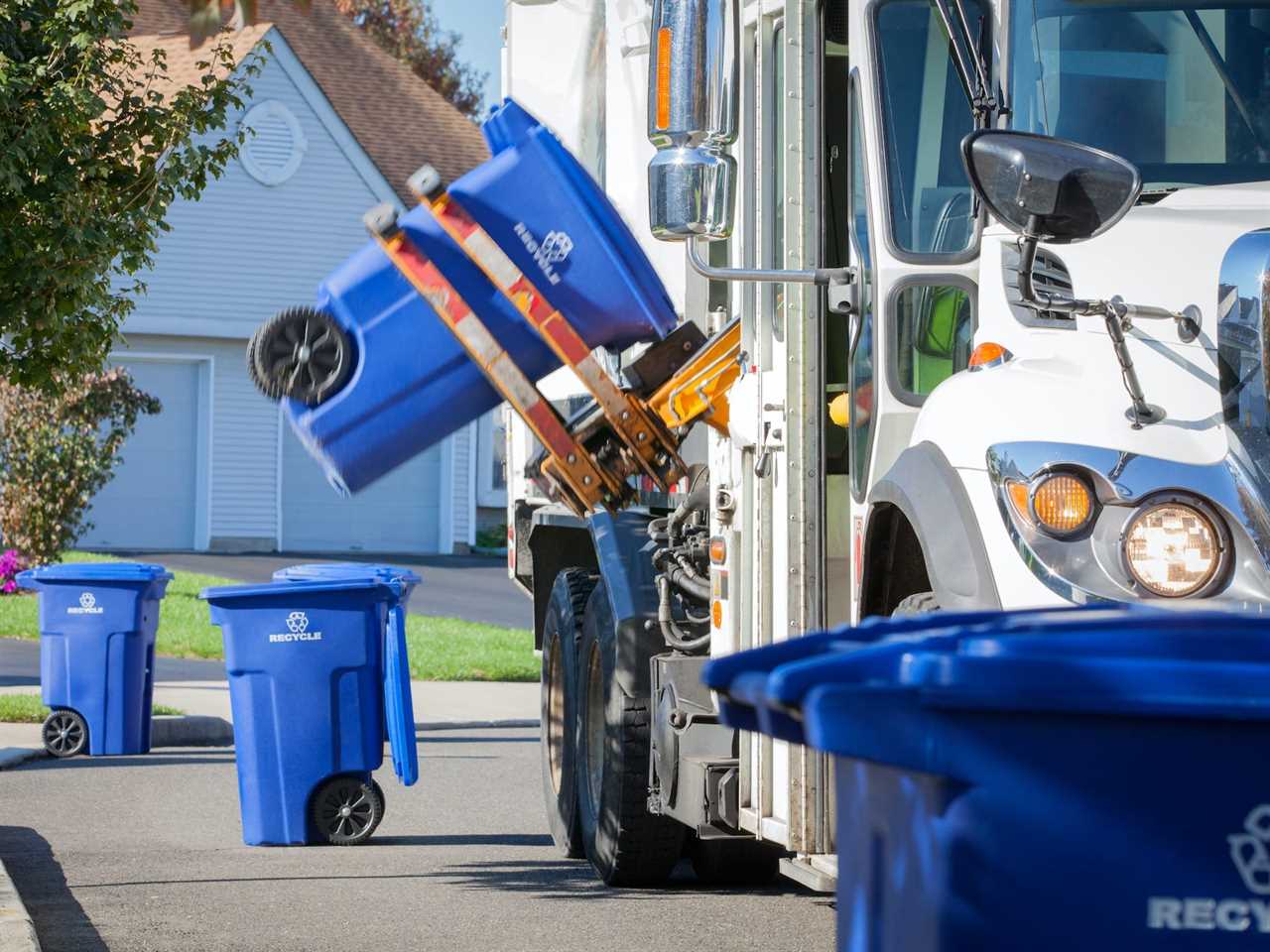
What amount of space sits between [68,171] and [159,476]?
71.7 feet

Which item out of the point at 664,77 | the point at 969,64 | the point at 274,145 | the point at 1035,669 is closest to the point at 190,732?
the point at 664,77

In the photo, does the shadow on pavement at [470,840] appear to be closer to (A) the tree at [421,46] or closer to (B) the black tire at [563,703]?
(B) the black tire at [563,703]

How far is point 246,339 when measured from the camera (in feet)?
96.6

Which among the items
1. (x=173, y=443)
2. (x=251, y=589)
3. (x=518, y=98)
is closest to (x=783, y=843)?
(x=251, y=589)

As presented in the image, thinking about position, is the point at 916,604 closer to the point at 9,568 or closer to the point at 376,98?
the point at 9,568

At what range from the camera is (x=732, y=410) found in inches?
256

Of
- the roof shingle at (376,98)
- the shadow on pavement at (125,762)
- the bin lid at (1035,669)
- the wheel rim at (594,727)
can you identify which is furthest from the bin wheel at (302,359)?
the roof shingle at (376,98)

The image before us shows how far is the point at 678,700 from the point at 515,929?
0.93 m

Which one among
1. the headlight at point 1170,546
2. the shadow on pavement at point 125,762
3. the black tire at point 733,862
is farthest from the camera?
the shadow on pavement at point 125,762

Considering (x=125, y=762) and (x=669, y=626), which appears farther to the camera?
(x=125, y=762)

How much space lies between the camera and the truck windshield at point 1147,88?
470 centimetres

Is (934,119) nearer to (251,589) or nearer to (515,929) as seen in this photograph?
(515,929)

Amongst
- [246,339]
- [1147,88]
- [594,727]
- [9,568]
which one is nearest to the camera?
[1147,88]

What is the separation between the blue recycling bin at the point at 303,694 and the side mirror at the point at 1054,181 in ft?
15.5
